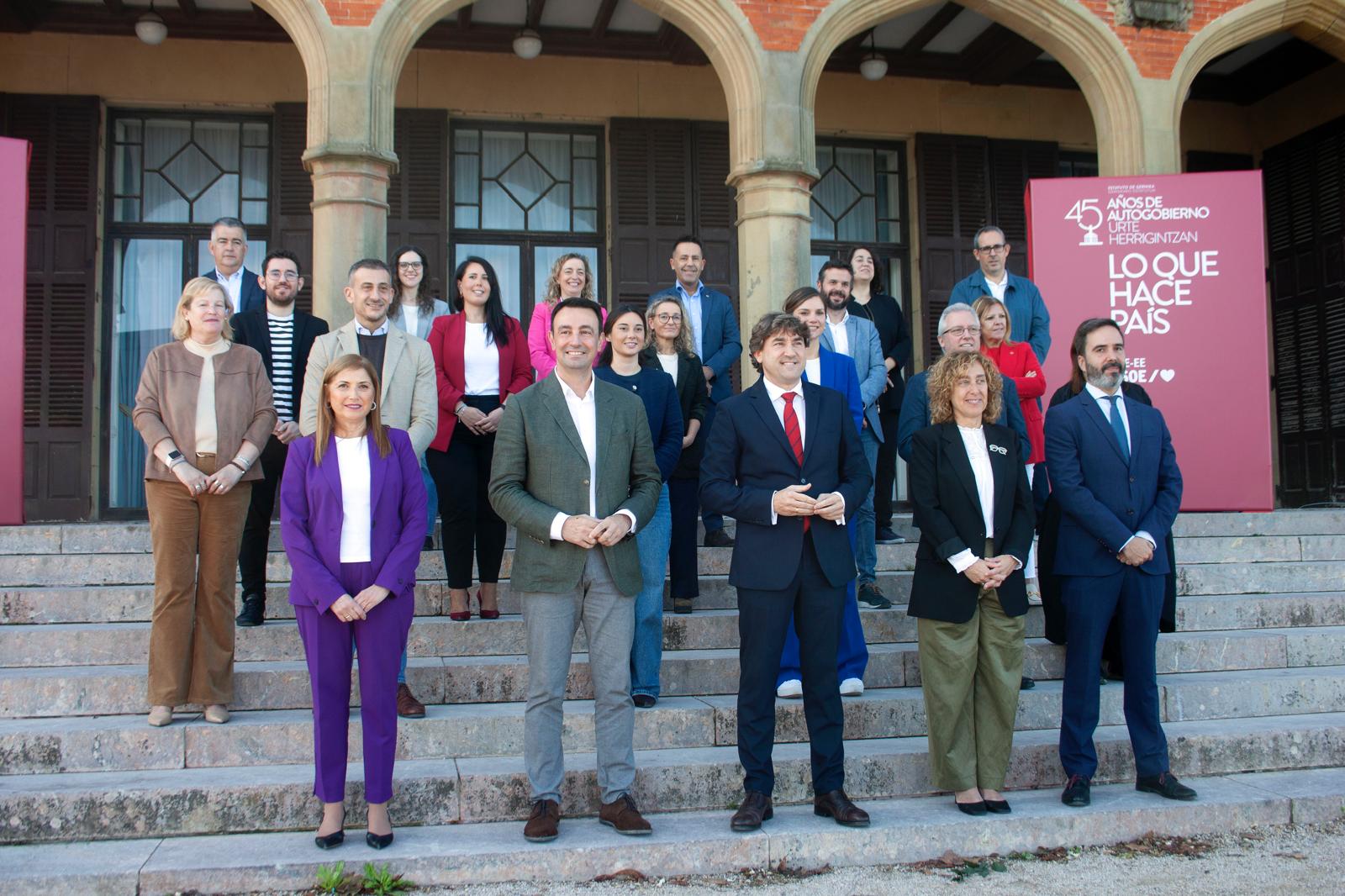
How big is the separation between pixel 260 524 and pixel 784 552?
2.64 metres

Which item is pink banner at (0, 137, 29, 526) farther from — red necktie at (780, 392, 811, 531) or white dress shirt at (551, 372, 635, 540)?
red necktie at (780, 392, 811, 531)

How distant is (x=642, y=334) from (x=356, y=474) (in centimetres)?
159

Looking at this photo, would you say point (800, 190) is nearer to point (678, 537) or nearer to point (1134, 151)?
point (1134, 151)

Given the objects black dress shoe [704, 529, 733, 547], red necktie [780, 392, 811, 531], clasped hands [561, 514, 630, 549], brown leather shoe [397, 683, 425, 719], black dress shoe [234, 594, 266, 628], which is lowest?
brown leather shoe [397, 683, 425, 719]

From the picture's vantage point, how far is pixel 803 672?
423 centimetres

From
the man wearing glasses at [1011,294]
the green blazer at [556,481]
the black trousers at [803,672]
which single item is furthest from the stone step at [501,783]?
the man wearing glasses at [1011,294]

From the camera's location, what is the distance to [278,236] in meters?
10.2

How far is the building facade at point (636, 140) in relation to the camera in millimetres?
8680

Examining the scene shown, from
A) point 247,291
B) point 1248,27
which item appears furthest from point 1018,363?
point 1248,27

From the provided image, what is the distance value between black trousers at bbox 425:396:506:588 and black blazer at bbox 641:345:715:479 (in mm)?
925

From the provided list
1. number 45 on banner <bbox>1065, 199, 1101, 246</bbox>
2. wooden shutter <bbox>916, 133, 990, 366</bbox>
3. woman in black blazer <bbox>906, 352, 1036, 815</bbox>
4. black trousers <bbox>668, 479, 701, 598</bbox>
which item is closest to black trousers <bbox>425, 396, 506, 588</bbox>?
black trousers <bbox>668, 479, 701, 598</bbox>

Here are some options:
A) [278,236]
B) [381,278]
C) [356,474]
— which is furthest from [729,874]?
[278,236]

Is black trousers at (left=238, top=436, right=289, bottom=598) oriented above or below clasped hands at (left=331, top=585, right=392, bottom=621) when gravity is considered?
above

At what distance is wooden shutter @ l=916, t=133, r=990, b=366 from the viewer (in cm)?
1126
